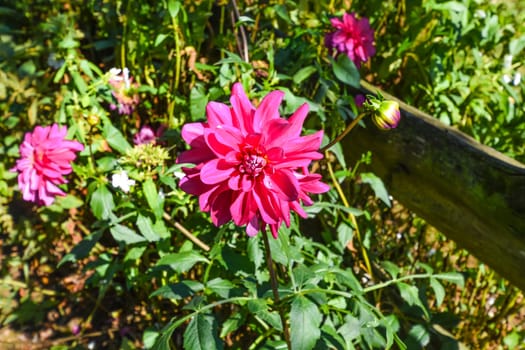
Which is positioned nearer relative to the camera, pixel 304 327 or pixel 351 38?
pixel 304 327

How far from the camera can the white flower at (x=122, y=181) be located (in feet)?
3.51

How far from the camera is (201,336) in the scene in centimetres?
83

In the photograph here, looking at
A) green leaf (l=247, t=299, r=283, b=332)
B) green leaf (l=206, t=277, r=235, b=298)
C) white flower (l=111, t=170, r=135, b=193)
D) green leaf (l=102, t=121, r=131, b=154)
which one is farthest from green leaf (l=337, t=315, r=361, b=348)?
green leaf (l=102, t=121, r=131, b=154)

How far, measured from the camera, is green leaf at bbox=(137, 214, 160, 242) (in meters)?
1.16

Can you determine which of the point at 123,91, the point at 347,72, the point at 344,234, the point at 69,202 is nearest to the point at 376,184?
the point at 344,234

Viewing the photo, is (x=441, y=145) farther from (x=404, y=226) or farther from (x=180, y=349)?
(x=180, y=349)

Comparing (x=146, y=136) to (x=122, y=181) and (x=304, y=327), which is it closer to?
(x=122, y=181)

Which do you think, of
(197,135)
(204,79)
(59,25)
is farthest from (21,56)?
(197,135)

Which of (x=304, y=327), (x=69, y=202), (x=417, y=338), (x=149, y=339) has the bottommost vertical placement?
(x=417, y=338)

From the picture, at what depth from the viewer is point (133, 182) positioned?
3.55ft

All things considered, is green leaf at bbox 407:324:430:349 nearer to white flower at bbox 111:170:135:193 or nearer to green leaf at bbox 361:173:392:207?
green leaf at bbox 361:173:392:207

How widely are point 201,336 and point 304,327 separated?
182 mm

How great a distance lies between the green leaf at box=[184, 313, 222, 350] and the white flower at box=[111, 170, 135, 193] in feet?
1.18

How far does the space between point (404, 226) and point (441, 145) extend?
91 centimetres
